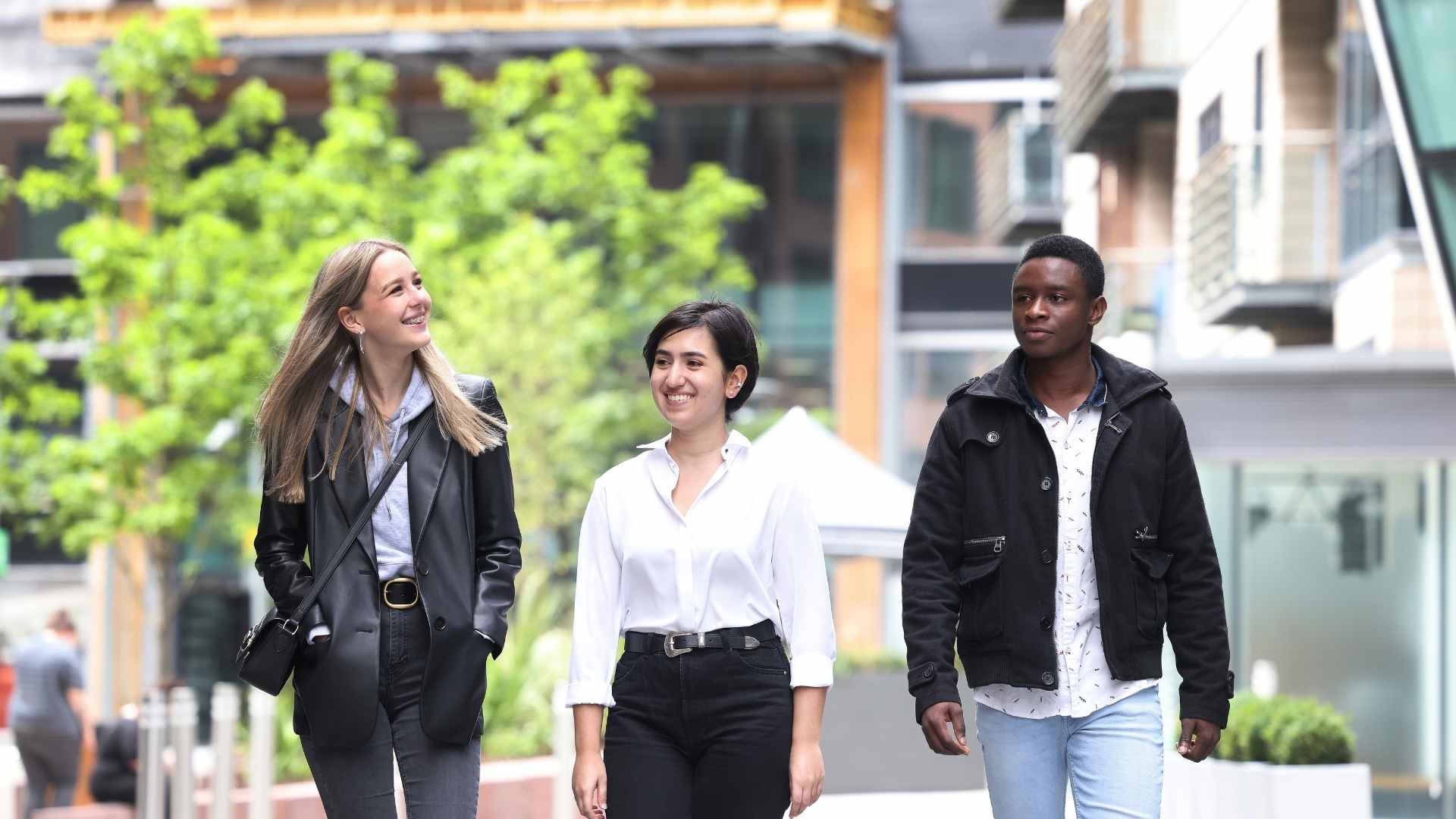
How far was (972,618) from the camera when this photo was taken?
5.20 metres

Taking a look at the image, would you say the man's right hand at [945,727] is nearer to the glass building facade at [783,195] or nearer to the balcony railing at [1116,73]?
the balcony railing at [1116,73]

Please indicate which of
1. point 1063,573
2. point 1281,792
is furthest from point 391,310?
point 1281,792

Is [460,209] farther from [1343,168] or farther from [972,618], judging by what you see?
[972,618]

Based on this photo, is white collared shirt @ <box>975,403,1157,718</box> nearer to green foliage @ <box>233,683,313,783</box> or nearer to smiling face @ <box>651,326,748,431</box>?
smiling face @ <box>651,326,748,431</box>

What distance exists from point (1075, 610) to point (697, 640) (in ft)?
2.97

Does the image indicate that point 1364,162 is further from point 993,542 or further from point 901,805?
point 993,542

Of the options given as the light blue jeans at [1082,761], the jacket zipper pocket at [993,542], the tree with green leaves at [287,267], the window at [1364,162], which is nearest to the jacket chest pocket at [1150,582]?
the light blue jeans at [1082,761]

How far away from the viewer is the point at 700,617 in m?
4.96

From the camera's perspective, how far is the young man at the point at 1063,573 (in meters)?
5.05

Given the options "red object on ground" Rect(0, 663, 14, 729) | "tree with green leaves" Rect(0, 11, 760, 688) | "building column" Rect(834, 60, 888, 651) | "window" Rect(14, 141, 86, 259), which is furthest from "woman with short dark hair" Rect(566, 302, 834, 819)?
"window" Rect(14, 141, 86, 259)

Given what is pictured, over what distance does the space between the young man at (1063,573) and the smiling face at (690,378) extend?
0.59 metres

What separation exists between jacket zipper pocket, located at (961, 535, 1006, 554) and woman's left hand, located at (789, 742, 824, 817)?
64cm

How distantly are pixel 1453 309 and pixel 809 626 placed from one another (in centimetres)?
589

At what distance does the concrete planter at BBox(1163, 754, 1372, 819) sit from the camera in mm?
10727
